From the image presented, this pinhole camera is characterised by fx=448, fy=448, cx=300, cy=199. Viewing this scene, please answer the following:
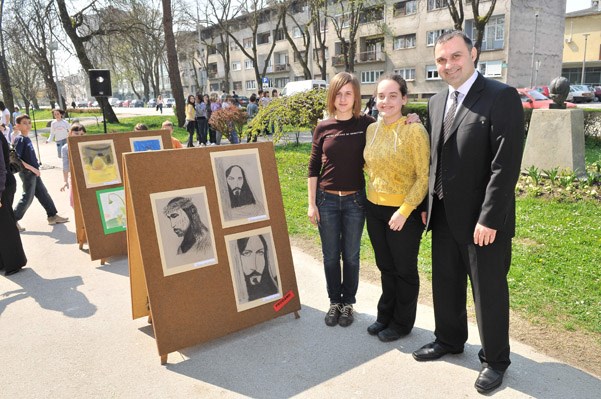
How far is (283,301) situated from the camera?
12.5ft

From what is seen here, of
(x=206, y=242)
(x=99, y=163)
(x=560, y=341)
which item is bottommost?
(x=560, y=341)

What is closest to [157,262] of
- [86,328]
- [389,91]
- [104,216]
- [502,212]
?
[86,328]

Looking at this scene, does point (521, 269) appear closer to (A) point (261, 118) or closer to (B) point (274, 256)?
(B) point (274, 256)

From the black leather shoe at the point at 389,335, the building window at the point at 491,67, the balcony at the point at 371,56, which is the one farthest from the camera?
the balcony at the point at 371,56

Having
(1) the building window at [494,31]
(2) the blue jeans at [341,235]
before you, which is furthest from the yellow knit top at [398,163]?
(1) the building window at [494,31]

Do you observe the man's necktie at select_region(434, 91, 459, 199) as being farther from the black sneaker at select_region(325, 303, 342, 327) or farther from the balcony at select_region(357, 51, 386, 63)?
the balcony at select_region(357, 51, 386, 63)

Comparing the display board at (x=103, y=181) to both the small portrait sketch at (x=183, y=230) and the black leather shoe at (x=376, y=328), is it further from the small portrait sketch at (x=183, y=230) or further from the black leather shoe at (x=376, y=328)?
the black leather shoe at (x=376, y=328)

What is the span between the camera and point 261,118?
11180mm

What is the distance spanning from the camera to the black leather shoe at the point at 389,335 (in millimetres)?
3477

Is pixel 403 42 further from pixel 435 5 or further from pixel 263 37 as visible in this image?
pixel 263 37

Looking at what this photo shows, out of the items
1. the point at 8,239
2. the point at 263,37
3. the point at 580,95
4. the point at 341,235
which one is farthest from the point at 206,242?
the point at 263,37

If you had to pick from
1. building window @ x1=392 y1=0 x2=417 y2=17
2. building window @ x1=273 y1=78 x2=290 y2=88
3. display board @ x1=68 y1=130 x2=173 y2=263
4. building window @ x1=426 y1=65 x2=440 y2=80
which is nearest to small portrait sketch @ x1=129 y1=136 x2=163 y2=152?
display board @ x1=68 y1=130 x2=173 y2=263

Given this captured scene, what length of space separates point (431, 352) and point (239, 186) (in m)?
1.90

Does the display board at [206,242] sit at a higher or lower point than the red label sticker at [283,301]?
higher
